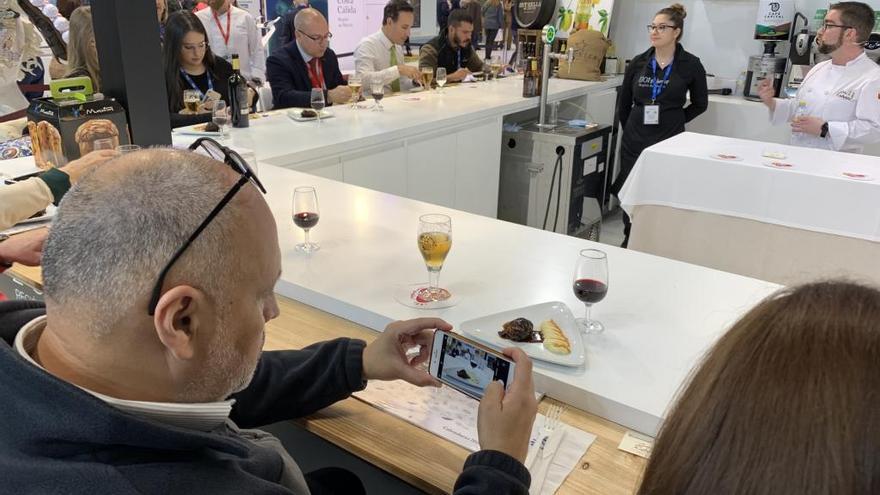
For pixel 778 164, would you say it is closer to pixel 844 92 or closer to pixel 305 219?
pixel 844 92

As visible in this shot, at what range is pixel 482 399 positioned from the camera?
39.8 inches

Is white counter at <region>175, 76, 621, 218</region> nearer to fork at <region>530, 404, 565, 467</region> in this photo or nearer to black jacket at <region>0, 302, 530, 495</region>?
fork at <region>530, 404, 565, 467</region>

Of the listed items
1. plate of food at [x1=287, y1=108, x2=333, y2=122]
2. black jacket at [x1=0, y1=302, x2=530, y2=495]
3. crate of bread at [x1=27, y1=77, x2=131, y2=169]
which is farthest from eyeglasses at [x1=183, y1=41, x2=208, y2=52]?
black jacket at [x1=0, y1=302, x2=530, y2=495]

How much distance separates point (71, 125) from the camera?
2279 millimetres

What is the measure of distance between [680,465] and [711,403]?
67mm

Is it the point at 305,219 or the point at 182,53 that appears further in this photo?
the point at 182,53

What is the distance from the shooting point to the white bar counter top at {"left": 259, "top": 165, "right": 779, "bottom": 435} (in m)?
1.22

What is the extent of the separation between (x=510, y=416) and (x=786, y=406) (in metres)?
0.46

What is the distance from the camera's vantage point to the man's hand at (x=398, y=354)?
1.22 m

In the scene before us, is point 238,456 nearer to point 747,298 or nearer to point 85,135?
point 747,298

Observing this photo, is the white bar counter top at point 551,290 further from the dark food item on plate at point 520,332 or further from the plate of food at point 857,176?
the plate of food at point 857,176

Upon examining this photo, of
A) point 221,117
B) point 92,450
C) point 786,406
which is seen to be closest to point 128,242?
point 92,450

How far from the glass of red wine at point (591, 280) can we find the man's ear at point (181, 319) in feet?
2.67

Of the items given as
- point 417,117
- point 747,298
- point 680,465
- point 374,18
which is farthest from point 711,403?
point 374,18
